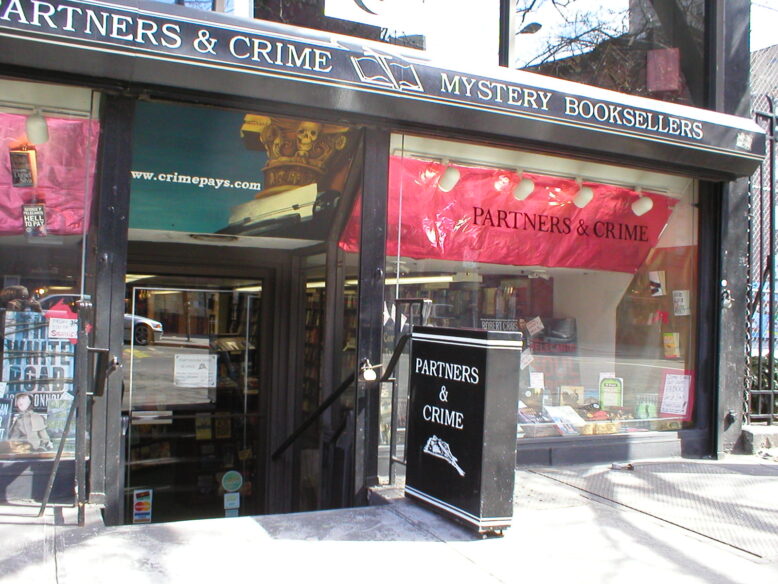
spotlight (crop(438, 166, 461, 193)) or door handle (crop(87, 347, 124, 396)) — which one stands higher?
spotlight (crop(438, 166, 461, 193))

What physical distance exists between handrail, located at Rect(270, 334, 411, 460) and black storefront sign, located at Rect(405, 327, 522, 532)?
0.30 meters

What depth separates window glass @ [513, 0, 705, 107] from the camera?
22.0 feet

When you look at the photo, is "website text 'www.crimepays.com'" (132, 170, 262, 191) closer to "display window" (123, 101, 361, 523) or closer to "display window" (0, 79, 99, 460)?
"display window" (123, 101, 361, 523)

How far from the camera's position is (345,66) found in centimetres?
495

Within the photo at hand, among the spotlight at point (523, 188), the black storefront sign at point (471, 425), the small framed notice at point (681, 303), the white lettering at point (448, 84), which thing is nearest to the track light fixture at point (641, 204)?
the small framed notice at point (681, 303)

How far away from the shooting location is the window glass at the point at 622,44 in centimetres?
671

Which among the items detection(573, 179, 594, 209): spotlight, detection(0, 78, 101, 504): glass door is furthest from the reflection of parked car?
detection(573, 179, 594, 209): spotlight

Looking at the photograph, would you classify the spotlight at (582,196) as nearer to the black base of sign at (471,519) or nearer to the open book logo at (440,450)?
the open book logo at (440,450)

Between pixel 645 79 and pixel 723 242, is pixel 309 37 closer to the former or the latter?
pixel 645 79

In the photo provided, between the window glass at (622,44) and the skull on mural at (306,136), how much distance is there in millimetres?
1997

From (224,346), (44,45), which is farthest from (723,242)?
(44,45)

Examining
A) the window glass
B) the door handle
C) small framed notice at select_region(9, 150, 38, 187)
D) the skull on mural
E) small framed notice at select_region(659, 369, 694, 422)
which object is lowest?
small framed notice at select_region(659, 369, 694, 422)

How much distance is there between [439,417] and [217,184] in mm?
3117

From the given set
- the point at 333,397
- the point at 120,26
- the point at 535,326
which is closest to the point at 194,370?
the point at 333,397
